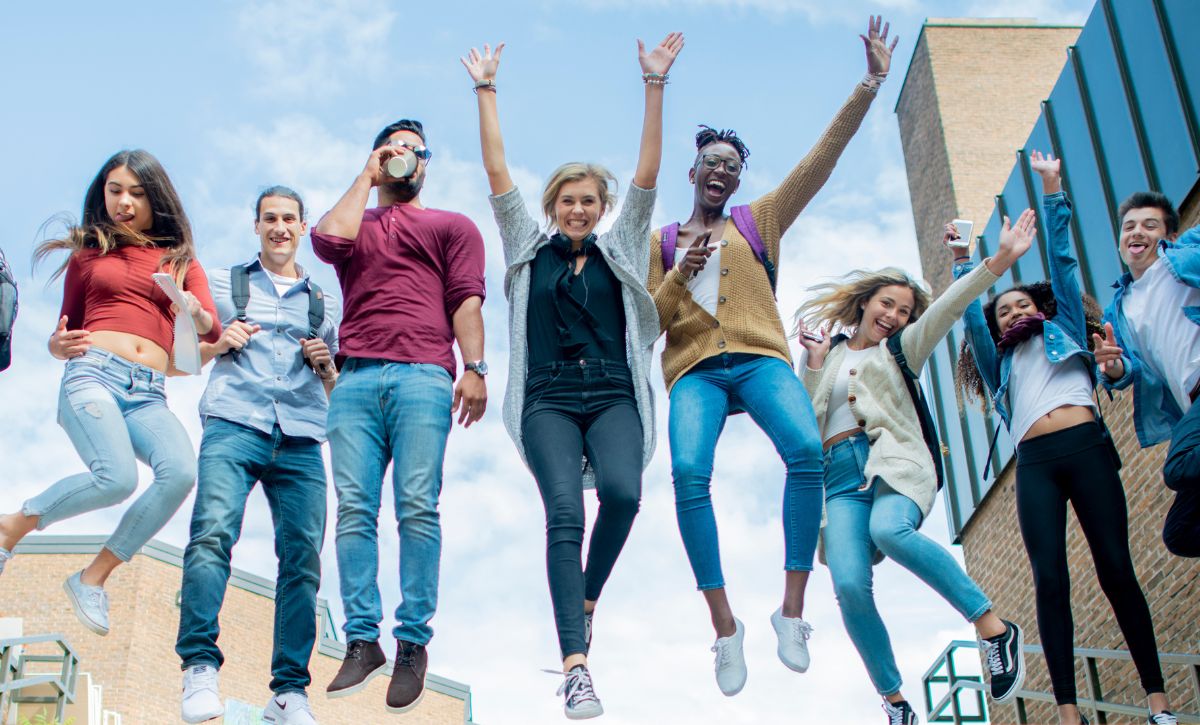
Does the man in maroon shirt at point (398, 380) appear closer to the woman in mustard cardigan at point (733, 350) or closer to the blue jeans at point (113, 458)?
the blue jeans at point (113, 458)

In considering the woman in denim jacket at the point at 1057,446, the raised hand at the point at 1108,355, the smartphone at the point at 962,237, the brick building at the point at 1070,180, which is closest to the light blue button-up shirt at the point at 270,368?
the smartphone at the point at 962,237

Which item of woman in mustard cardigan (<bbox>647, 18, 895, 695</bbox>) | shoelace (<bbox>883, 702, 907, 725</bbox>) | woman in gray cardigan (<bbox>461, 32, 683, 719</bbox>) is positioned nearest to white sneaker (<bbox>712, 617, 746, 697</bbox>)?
woman in mustard cardigan (<bbox>647, 18, 895, 695</bbox>)

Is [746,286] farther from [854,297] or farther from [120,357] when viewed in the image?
[120,357]

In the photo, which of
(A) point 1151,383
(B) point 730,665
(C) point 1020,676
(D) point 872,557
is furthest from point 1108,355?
(B) point 730,665

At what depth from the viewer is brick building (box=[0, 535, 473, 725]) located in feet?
67.6

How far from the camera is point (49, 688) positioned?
1529 cm

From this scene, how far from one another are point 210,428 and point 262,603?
64.9ft

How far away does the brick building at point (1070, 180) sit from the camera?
33.6 feet

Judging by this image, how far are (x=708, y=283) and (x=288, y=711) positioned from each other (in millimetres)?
2731

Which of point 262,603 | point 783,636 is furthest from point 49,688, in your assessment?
point 783,636

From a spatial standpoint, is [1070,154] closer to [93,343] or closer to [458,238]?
[458,238]

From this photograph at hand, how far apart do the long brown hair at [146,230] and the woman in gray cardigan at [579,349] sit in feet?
4.86

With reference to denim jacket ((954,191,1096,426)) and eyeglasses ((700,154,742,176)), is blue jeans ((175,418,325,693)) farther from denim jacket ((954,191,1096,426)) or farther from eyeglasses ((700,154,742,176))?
denim jacket ((954,191,1096,426))

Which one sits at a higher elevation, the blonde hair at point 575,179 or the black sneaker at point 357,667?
the blonde hair at point 575,179
